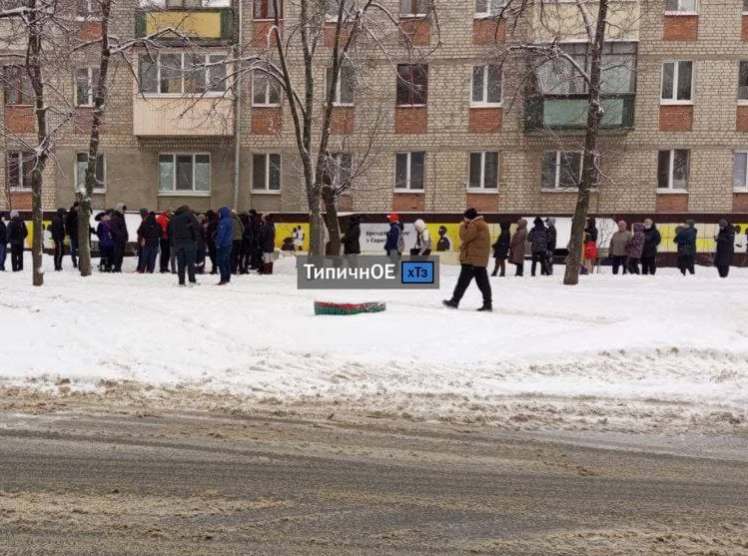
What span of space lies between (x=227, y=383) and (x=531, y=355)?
364 cm

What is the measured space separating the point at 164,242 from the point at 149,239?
0.53 metres

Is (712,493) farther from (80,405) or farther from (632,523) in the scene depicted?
(80,405)

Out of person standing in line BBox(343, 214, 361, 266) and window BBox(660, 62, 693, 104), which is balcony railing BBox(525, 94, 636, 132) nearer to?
window BBox(660, 62, 693, 104)

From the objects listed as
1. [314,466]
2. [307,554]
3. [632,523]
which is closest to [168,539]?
[307,554]

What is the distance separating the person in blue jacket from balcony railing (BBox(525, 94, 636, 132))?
537 inches

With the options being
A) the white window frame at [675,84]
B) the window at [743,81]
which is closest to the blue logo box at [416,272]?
the white window frame at [675,84]

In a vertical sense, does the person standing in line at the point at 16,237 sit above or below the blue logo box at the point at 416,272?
above

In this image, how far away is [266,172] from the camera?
2959cm

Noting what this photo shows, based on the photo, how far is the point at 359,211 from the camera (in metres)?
28.8

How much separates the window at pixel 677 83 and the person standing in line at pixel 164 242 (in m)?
17.2

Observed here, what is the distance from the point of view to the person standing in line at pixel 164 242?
65.5ft

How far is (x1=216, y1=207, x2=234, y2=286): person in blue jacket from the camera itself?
54.7 ft

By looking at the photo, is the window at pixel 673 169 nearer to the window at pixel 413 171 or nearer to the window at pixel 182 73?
the window at pixel 413 171

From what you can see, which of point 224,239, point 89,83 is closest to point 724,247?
point 224,239
